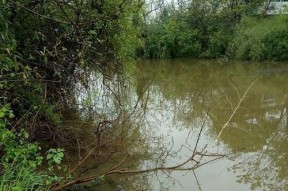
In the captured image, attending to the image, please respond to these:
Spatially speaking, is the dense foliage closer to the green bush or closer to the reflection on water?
the reflection on water

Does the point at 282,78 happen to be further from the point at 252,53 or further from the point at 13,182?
the point at 13,182

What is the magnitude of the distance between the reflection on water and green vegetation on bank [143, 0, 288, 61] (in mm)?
5978

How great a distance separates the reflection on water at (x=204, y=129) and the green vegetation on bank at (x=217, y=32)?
5.98m

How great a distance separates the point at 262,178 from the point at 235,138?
1693 mm

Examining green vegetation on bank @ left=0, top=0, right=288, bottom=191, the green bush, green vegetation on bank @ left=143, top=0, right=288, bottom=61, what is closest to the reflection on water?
green vegetation on bank @ left=0, top=0, right=288, bottom=191

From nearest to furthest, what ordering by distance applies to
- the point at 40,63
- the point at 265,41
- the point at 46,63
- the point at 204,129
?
the point at 46,63
the point at 40,63
the point at 204,129
the point at 265,41

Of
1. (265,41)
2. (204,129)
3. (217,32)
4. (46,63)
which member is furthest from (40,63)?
(217,32)

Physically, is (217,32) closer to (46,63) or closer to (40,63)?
(40,63)

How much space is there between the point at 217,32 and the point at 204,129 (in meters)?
16.1

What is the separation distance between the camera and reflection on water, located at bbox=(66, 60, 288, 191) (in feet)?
16.7

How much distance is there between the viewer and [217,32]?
22.5 metres

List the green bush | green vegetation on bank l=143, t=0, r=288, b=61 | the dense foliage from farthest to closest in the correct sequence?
green vegetation on bank l=143, t=0, r=288, b=61, the green bush, the dense foliage

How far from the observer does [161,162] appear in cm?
562

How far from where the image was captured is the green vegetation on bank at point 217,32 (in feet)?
61.5
